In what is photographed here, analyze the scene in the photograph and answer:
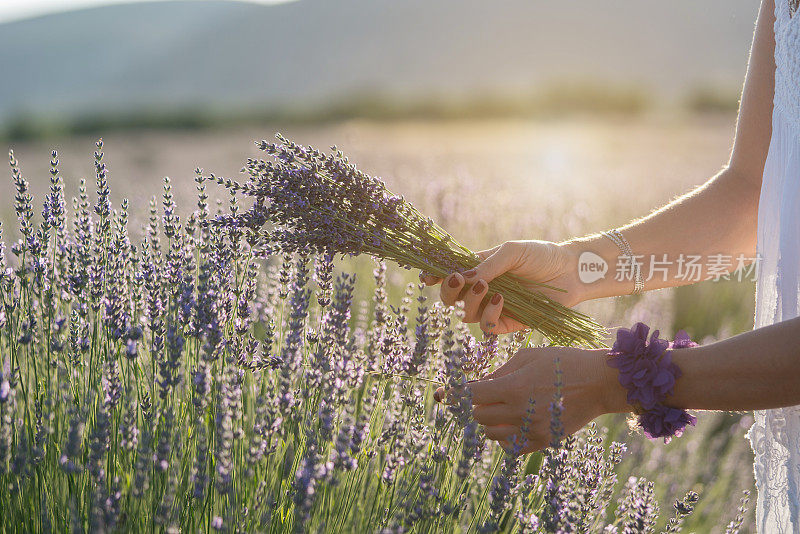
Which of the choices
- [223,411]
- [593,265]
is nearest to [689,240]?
[593,265]

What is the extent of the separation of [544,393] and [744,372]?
380mm

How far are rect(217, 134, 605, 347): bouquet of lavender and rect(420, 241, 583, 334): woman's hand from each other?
5 centimetres

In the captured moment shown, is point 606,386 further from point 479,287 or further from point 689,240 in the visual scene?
point 689,240

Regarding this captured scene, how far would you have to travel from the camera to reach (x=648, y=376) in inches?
52.9

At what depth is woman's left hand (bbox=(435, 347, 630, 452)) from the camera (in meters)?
1.37

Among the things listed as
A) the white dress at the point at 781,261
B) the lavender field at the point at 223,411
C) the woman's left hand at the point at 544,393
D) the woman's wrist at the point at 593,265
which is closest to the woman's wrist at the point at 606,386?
the woman's left hand at the point at 544,393

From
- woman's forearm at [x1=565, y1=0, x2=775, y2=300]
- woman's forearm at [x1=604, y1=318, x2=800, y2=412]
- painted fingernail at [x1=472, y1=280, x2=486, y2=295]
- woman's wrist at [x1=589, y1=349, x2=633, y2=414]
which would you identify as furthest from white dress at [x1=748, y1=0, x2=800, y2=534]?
painted fingernail at [x1=472, y1=280, x2=486, y2=295]

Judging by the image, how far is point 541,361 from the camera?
1.39 m

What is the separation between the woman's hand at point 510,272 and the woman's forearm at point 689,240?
0.05 m

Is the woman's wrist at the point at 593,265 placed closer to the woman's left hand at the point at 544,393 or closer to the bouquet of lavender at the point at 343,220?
the bouquet of lavender at the point at 343,220

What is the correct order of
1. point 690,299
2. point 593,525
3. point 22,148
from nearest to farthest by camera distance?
point 593,525, point 690,299, point 22,148

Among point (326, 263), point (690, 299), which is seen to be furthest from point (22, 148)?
point (326, 263)

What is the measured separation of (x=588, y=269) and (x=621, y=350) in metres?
0.69

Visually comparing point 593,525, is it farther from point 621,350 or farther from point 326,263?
point 326,263
